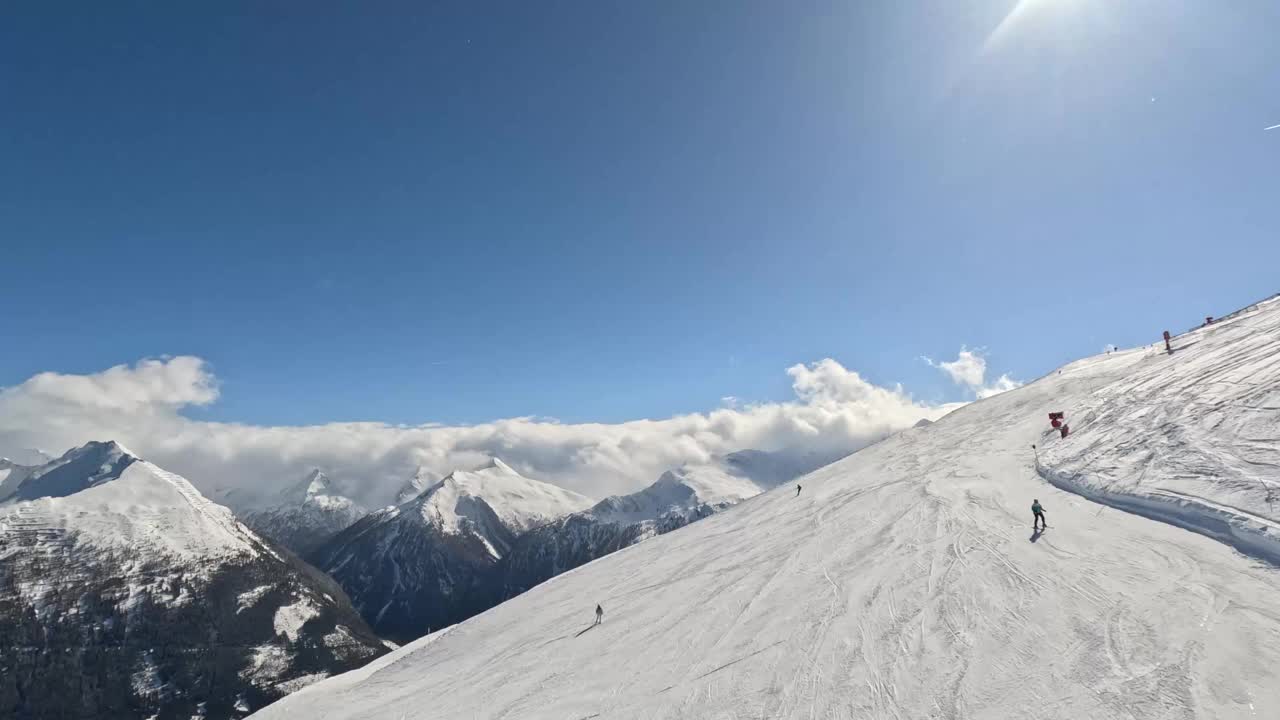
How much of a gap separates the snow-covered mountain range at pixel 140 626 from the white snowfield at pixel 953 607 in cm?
17251

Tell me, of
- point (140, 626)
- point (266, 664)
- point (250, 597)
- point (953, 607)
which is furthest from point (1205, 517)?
point (250, 597)

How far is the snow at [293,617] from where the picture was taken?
178812mm

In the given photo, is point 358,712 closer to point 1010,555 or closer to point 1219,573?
point 1010,555

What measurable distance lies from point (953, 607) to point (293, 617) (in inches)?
8942

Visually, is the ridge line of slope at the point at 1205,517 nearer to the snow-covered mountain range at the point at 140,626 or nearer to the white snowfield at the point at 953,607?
the white snowfield at the point at 953,607

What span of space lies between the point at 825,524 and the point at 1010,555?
12035mm

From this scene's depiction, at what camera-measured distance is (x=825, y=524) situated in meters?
32.0

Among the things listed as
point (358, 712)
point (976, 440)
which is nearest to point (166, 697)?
point (358, 712)

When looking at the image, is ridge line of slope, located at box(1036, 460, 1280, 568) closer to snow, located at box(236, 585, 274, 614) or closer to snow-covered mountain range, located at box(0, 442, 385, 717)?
snow-covered mountain range, located at box(0, 442, 385, 717)

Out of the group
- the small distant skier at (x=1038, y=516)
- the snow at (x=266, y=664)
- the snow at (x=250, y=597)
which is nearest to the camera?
the small distant skier at (x=1038, y=516)

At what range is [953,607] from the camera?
17891 millimetres

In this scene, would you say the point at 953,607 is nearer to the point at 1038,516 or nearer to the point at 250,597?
the point at 1038,516

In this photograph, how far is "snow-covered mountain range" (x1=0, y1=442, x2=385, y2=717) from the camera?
14425 centimetres

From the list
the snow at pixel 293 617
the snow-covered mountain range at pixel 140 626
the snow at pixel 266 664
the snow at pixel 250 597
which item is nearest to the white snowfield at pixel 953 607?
the snow at pixel 266 664
